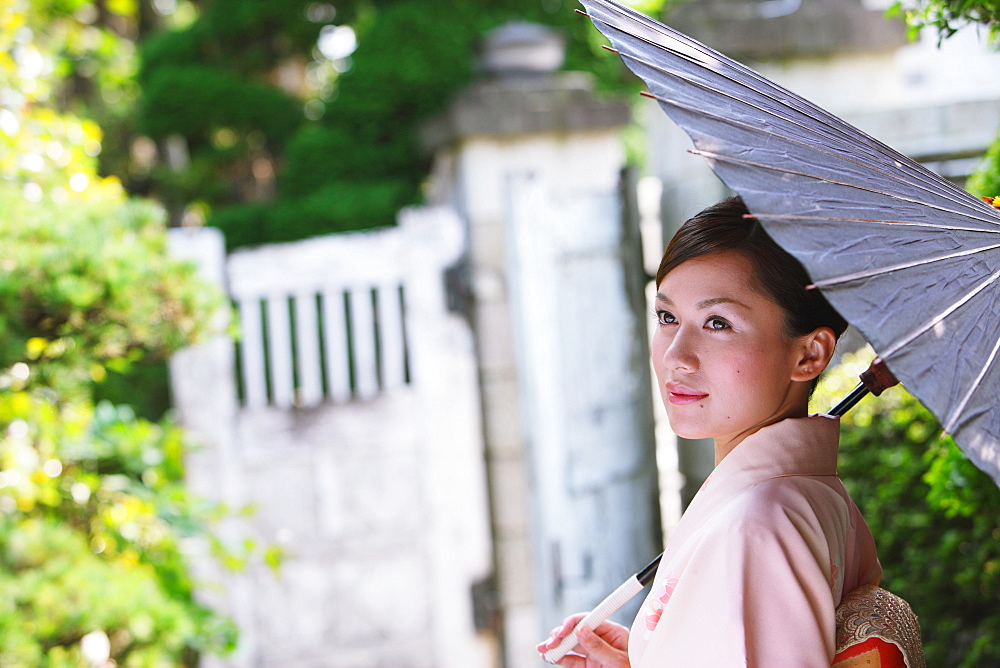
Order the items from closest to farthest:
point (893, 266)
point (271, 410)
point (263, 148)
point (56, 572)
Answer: point (893, 266) < point (56, 572) < point (271, 410) < point (263, 148)

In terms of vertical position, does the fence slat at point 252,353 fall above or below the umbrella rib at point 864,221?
below

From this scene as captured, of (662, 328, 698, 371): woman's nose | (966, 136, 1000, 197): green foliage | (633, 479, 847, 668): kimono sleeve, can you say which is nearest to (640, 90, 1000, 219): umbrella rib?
(662, 328, 698, 371): woman's nose

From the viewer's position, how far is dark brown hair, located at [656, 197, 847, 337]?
1.19m

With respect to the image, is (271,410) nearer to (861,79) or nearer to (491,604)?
(491,604)

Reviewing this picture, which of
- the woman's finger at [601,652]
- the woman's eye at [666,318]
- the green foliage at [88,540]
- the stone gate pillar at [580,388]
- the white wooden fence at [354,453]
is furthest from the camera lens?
the white wooden fence at [354,453]

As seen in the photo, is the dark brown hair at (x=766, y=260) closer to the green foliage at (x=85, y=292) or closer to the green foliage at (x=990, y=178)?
the green foliage at (x=990, y=178)

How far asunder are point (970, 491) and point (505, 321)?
2.41m

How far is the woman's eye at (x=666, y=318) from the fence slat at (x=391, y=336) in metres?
2.73

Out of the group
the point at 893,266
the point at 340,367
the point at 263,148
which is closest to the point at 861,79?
the point at 340,367

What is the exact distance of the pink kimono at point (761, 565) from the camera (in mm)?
1033

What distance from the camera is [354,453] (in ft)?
12.9

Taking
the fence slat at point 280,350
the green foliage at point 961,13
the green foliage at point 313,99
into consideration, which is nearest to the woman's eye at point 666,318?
the green foliage at point 961,13

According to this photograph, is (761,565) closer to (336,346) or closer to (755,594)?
(755,594)

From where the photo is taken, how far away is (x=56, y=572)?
248 cm
